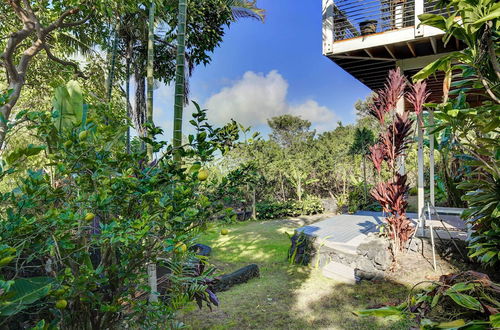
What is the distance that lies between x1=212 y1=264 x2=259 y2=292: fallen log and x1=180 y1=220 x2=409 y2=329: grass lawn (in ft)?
0.32

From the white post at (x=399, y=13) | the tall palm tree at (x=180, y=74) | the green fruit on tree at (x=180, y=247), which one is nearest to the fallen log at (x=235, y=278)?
the tall palm tree at (x=180, y=74)

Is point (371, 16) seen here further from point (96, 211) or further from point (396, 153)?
point (96, 211)

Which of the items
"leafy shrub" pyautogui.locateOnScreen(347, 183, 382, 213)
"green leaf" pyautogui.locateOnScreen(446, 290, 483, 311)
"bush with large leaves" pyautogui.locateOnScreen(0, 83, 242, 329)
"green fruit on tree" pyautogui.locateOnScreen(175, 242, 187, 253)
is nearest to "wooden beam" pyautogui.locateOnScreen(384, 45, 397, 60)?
"bush with large leaves" pyautogui.locateOnScreen(0, 83, 242, 329)

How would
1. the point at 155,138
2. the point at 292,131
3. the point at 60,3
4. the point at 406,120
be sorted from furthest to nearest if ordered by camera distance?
the point at 292,131 → the point at 406,120 → the point at 60,3 → the point at 155,138

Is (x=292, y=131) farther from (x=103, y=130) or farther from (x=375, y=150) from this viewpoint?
(x=103, y=130)

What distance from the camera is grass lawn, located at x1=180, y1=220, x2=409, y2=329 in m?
3.07

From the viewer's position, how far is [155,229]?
153cm

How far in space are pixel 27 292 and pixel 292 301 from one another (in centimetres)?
327

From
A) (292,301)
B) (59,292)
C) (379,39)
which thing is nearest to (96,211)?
(59,292)

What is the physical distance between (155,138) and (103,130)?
40cm

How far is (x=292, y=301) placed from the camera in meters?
3.71

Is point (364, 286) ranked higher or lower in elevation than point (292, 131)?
lower

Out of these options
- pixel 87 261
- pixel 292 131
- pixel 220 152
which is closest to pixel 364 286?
pixel 220 152

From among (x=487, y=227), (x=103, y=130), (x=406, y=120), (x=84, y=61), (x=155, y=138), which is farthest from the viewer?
(x=84, y=61)
